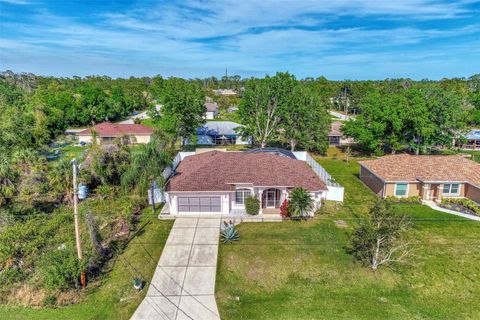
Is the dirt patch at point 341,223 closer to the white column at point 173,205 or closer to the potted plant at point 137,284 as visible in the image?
the white column at point 173,205

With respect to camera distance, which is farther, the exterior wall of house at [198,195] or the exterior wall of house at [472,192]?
the exterior wall of house at [472,192]

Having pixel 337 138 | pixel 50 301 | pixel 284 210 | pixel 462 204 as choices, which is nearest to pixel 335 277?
pixel 284 210

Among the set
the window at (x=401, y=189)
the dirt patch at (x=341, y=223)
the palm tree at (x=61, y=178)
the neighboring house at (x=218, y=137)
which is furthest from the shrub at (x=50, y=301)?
the neighboring house at (x=218, y=137)

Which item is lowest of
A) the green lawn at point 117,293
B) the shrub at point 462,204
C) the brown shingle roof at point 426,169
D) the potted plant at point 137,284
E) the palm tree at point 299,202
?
the green lawn at point 117,293

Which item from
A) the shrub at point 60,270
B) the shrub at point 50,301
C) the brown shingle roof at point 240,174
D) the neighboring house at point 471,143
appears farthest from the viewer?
the neighboring house at point 471,143

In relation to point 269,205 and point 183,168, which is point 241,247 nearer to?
point 269,205

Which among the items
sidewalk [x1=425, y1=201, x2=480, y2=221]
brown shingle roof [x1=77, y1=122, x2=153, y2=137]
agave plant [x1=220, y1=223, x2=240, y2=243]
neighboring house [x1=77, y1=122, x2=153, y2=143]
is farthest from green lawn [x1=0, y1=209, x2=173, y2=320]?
brown shingle roof [x1=77, y1=122, x2=153, y2=137]

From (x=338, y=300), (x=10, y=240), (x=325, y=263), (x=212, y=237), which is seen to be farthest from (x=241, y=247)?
(x=10, y=240)
